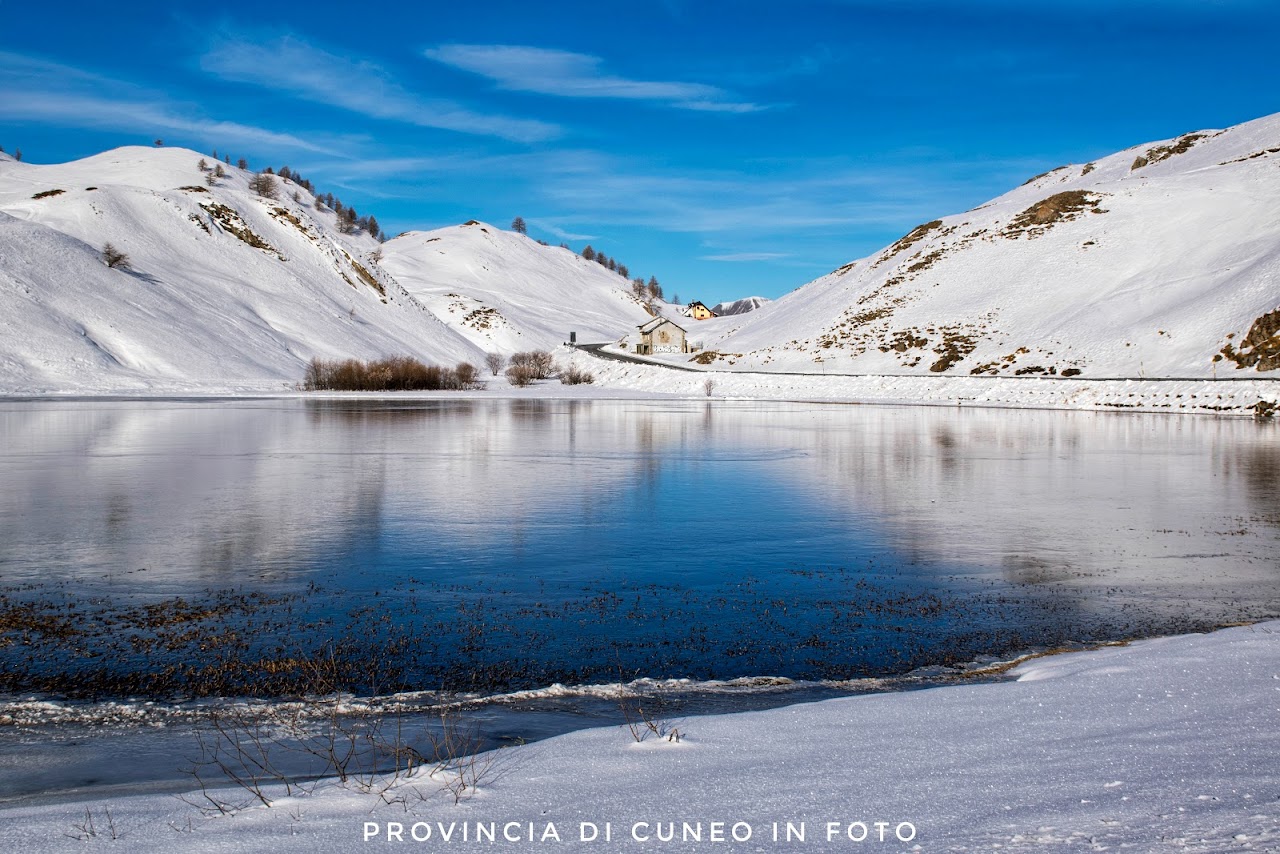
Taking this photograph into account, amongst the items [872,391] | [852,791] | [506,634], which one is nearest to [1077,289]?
[872,391]

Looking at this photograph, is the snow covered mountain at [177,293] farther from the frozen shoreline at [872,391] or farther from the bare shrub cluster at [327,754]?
the bare shrub cluster at [327,754]

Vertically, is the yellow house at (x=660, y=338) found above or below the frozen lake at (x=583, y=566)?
above

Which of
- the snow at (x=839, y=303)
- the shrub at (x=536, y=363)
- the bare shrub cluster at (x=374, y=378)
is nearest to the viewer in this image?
the snow at (x=839, y=303)

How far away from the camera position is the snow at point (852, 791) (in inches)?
161

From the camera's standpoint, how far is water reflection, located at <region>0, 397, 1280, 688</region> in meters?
9.11

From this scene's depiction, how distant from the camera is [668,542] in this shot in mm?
13562

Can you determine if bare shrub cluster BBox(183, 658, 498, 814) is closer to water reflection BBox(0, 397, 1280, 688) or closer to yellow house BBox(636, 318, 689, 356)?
water reflection BBox(0, 397, 1280, 688)

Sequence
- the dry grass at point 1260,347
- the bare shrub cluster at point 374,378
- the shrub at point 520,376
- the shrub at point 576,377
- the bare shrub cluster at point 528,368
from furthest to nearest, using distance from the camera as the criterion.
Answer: the shrub at point 576,377
the bare shrub cluster at point 528,368
the shrub at point 520,376
the bare shrub cluster at point 374,378
the dry grass at point 1260,347

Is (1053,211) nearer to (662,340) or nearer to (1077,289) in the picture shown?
(1077,289)

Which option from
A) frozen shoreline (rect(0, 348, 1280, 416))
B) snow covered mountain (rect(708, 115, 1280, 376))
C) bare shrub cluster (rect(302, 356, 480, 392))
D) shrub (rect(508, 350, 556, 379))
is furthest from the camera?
shrub (rect(508, 350, 556, 379))

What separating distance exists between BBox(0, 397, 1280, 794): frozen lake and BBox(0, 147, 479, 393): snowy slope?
5372 cm

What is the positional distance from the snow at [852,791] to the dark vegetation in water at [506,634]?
206 cm

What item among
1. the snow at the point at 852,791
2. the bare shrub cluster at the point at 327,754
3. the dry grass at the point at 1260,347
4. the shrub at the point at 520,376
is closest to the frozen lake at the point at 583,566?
the bare shrub cluster at the point at 327,754

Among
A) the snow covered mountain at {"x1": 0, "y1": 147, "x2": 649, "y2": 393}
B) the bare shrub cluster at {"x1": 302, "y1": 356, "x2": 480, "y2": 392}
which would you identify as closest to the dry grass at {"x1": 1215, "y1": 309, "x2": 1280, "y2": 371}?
the bare shrub cluster at {"x1": 302, "y1": 356, "x2": 480, "y2": 392}
